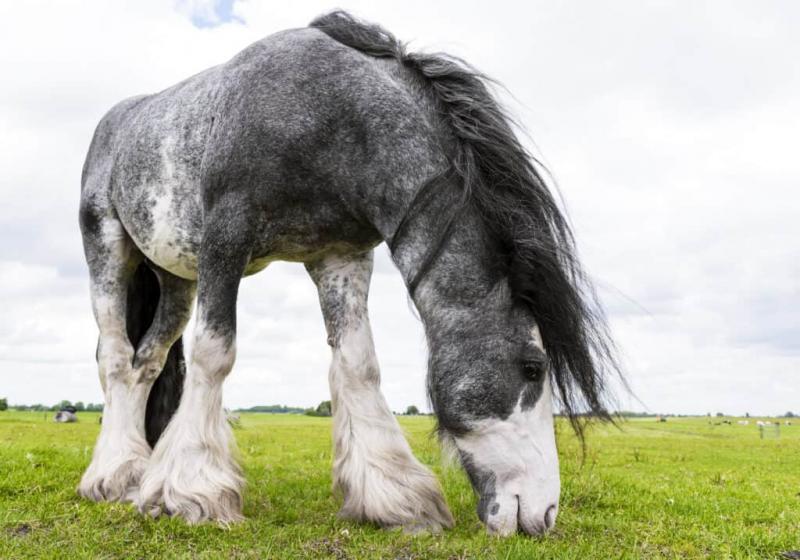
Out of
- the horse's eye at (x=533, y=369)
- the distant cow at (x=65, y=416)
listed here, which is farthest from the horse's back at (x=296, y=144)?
the distant cow at (x=65, y=416)

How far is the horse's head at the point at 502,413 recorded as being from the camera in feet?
13.7

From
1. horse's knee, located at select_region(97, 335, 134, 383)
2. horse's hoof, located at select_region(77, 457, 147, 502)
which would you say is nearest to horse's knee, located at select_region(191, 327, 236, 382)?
horse's hoof, located at select_region(77, 457, 147, 502)

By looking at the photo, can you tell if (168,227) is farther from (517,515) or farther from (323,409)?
(323,409)

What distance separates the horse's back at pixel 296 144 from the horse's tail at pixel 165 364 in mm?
1527

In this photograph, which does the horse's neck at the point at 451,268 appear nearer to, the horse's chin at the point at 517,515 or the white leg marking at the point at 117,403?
the horse's chin at the point at 517,515

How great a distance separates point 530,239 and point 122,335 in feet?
13.7

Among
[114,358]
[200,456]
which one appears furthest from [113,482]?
[200,456]

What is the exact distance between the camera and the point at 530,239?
4.34 metres

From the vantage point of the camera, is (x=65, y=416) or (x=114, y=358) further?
(x=65, y=416)

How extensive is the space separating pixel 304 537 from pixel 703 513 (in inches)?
138

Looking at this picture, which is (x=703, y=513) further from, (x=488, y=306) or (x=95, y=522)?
(x=95, y=522)

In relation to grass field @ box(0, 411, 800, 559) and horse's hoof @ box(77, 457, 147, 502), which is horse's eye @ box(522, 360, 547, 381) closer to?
grass field @ box(0, 411, 800, 559)

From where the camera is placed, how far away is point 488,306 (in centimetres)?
428

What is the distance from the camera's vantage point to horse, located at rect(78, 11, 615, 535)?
4.27 meters
